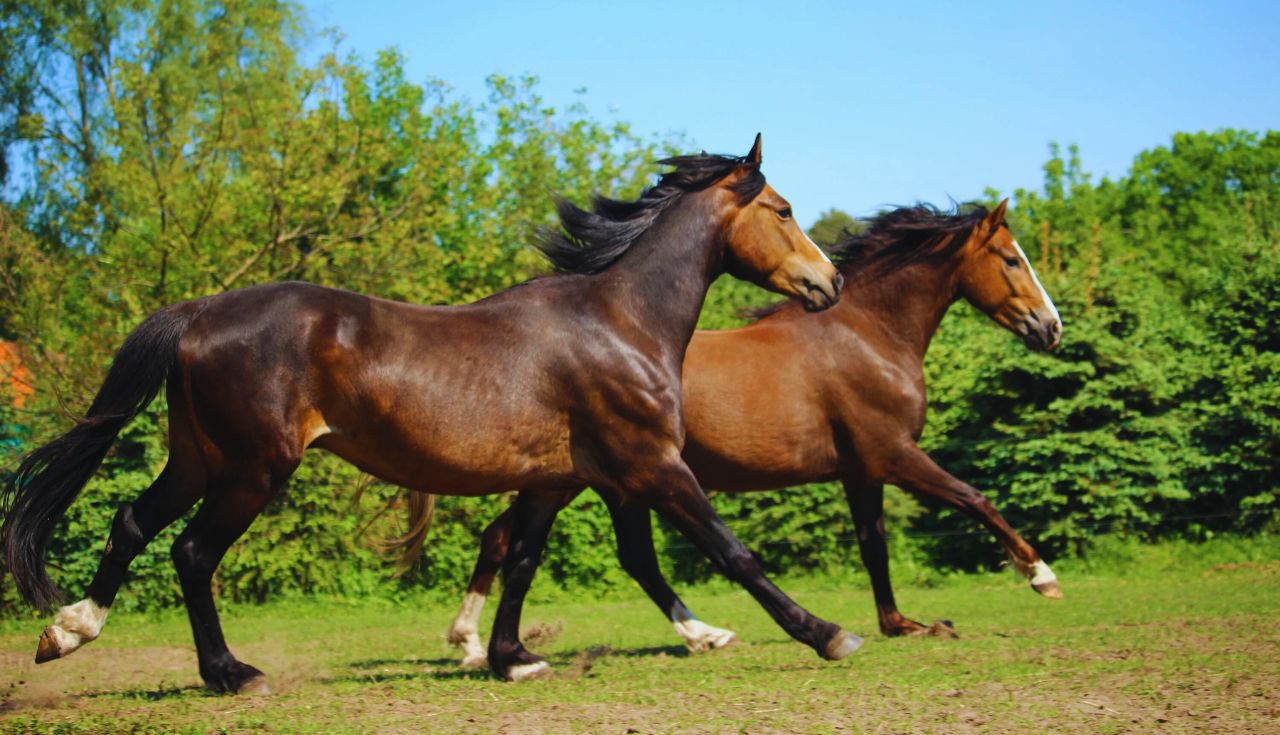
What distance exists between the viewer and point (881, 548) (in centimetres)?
805

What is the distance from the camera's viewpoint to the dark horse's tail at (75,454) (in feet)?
17.8

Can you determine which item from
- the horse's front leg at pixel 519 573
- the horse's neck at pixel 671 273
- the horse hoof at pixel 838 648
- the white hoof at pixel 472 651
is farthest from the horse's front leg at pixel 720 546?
the white hoof at pixel 472 651

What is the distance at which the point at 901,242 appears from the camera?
27.5ft

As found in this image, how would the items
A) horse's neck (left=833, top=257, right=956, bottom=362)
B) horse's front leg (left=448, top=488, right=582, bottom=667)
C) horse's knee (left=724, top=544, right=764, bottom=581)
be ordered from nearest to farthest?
horse's knee (left=724, top=544, right=764, bottom=581), horse's front leg (left=448, top=488, right=582, bottom=667), horse's neck (left=833, top=257, right=956, bottom=362)

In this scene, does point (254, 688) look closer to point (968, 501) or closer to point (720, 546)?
point (720, 546)

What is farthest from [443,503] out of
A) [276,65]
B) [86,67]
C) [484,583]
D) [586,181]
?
[86,67]

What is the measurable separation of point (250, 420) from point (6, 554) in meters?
1.35

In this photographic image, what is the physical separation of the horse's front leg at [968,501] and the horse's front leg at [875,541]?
25 cm

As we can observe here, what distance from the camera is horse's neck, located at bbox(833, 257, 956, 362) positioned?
812cm

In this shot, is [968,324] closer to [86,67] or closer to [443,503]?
[443,503]

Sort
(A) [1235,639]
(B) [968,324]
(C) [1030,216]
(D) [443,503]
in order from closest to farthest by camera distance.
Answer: (A) [1235,639]
(D) [443,503]
(B) [968,324]
(C) [1030,216]

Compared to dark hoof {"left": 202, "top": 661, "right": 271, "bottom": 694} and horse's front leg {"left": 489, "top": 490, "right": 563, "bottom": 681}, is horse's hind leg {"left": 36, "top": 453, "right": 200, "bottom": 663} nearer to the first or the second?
dark hoof {"left": 202, "top": 661, "right": 271, "bottom": 694}

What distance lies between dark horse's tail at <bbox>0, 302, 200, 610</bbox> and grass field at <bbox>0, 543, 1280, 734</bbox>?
65 cm

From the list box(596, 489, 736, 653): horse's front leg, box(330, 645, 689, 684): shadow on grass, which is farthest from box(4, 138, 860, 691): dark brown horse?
box(596, 489, 736, 653): horse's front leg
